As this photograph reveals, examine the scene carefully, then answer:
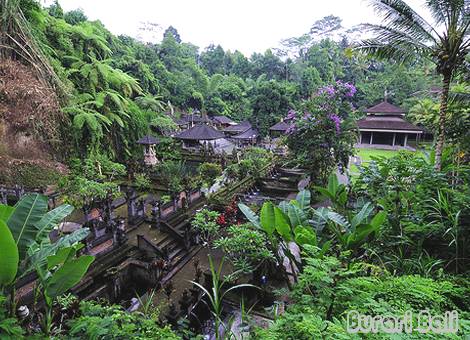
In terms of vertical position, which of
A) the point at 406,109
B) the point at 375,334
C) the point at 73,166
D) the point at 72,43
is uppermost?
the point at 72,43

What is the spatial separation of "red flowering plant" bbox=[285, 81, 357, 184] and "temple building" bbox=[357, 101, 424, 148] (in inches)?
701

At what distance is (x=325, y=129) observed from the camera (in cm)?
1010

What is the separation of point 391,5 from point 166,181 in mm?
9964

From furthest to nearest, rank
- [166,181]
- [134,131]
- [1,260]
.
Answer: [134,131], [166,181], [1,260]

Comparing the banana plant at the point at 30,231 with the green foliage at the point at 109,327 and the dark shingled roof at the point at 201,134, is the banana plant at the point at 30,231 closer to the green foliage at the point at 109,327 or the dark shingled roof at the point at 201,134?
the green foliage at the point at 109,327

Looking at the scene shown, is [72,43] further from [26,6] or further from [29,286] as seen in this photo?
[29,286]

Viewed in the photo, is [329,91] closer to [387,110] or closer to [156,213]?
[156,213]

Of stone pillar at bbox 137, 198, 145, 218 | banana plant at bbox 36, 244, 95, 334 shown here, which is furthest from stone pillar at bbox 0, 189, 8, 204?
banana plant at bbox 36, 244, 95, 334

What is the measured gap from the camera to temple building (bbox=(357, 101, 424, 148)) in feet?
82.6

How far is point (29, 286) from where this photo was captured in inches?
196

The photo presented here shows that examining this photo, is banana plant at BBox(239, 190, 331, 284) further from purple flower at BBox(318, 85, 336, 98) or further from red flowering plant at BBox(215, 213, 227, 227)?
purple flower at BBox(318, 85, 336, 98)

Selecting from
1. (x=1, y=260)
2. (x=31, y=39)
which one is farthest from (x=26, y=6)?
(x=1, y=260)

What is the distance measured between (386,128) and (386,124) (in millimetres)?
626

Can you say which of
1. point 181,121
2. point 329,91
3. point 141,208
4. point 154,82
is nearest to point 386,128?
point 329,91
